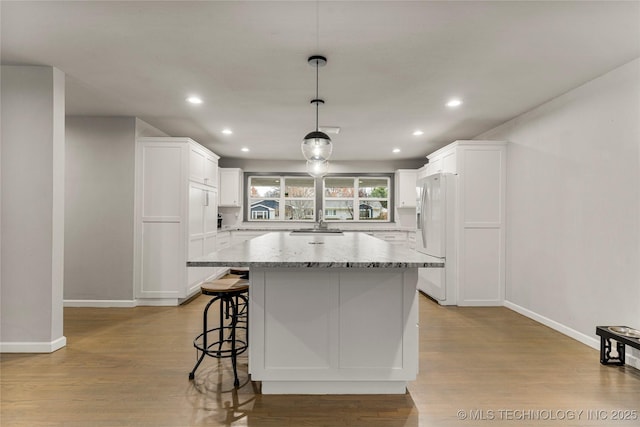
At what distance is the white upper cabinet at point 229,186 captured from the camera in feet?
23.2

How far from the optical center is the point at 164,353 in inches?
115

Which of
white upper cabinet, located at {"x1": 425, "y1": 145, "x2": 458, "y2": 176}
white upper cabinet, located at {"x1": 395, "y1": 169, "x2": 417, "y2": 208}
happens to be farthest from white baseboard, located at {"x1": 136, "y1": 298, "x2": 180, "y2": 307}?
white upper cabinet, located at {"x1": 395, "y1": 169, "x2": 417, "y2": 208}

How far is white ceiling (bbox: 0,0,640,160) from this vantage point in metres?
2.11

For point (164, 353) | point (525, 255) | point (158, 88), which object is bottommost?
point (164, 353)

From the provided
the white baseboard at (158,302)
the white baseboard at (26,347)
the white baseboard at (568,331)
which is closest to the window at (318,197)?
the white baseboard at (158,302)

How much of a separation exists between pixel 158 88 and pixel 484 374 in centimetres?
378

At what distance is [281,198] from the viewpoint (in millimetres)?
7527

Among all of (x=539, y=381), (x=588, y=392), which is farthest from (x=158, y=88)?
(x=588, y=392)

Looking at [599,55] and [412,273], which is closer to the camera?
[412,273]

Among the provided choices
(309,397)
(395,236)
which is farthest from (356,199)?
(309,397)

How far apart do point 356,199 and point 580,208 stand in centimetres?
462

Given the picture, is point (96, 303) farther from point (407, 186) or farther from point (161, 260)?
point (407, 186)

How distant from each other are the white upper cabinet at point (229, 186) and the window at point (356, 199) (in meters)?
1.89

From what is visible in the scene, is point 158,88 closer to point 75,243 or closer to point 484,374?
point 75,243
